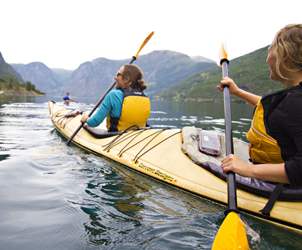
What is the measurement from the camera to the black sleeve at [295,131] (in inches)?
110

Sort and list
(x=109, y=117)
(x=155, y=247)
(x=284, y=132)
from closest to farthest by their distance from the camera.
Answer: (x=284, y=132), (x=155, y=247), (x=109, y=117)

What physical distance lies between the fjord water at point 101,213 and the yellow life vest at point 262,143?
2.46 feet

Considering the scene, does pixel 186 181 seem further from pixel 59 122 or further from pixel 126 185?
pixel 59 122

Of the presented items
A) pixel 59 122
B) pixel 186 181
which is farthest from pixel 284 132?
pixel 59 122

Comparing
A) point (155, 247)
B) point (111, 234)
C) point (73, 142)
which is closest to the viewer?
point (155, 247)

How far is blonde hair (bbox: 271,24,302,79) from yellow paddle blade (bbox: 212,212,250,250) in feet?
4.70

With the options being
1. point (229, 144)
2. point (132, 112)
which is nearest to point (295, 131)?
point (229, 144)

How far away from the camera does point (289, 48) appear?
9.34ft

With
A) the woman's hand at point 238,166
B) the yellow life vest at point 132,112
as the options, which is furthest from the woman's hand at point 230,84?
the yellow life vest at point 132,112

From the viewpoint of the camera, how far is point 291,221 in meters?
3.68

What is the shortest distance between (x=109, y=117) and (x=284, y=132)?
5203 millimetres

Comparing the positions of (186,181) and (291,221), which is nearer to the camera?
(291,221)

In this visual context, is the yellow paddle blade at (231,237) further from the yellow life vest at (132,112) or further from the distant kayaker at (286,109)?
the yellow life vest at (132,112)

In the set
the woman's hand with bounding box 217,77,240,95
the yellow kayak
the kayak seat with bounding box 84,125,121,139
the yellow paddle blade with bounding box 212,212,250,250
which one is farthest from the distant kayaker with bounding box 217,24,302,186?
the kayak seat with bounding box 84,125,121,139
